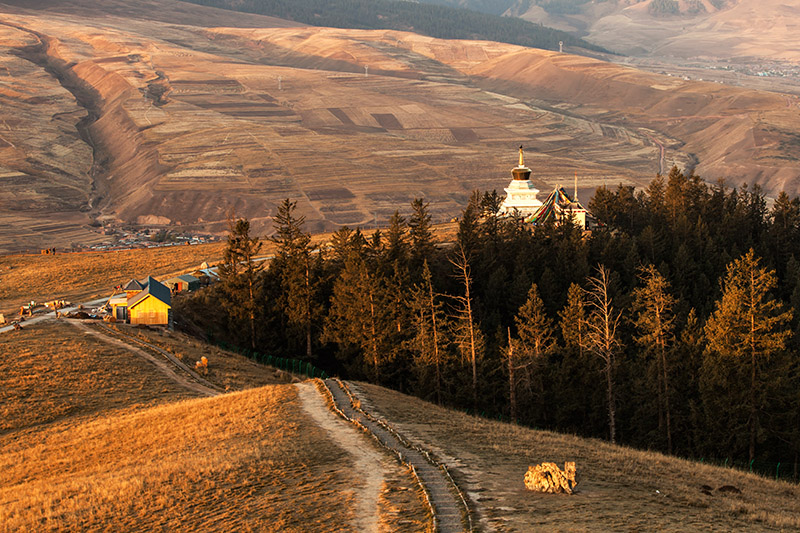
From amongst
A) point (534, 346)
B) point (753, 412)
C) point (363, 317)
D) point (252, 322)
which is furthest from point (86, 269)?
point (753, 412)

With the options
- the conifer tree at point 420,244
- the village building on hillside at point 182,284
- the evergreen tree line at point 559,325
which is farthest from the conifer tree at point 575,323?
the village building on hillside at point 182,284

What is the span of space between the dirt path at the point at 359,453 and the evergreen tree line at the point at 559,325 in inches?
704

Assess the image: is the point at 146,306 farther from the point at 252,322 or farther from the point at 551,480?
the point at 551,480

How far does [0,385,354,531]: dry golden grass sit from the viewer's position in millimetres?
28375

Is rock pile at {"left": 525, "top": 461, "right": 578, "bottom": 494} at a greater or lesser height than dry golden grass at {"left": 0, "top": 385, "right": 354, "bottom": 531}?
greater

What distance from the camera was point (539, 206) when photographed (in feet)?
374

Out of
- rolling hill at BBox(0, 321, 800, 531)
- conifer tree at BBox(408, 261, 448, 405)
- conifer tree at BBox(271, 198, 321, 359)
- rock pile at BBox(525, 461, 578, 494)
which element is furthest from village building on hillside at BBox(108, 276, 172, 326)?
rock pile at BBox(525, 461, 578, 494)

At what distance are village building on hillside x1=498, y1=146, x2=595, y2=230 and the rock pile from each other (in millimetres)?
71339

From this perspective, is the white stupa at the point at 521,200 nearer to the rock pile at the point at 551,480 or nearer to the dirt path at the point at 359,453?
the dirt path at the point at 359,453

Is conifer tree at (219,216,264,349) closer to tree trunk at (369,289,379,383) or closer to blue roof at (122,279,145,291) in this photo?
blue roof at (122,279,145,291)

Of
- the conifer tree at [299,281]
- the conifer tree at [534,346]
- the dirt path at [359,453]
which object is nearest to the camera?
the dirt path at [359,453]

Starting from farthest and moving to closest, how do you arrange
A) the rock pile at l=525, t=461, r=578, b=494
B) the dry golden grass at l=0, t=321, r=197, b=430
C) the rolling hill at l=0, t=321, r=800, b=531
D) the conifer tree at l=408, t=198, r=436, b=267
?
1. the conifer tree at l=408, t=198, r=436, b=267
2. the dry golden grass at l=0, t=321, r=197, b=430
3. the rock pile at l=525, t=461, r=578, b=494
4. the rolling hill at l=0, t=321, r=800, b=531

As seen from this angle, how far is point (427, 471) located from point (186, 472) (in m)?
9.67

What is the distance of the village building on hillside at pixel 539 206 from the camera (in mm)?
105588
